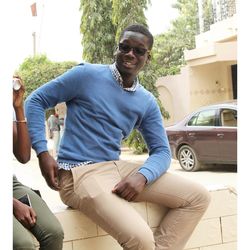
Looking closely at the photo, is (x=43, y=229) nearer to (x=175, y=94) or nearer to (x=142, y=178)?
(x=142, y=178)

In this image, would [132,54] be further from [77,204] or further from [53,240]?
[53,240]

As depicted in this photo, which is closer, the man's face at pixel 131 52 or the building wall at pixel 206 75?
the man's face at pixel 131 52

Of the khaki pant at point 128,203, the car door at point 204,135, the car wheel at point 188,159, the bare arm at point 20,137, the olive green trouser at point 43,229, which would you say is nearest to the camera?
the olive green trouser at point 43,229

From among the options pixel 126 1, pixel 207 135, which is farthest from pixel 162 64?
pixel 207 135

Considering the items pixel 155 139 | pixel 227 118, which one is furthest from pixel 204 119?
pixel 155 139

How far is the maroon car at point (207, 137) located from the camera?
7898mm

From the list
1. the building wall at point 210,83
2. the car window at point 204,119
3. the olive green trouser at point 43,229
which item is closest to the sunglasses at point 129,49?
the olive green trouser at point 43,229

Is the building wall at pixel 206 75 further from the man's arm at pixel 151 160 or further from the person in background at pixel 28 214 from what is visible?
the person in background at pixel 28 214

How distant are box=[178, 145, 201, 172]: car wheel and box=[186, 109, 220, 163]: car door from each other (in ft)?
0.56

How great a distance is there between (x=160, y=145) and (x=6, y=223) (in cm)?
147

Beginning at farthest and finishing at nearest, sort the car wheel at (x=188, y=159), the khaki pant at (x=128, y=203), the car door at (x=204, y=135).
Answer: the car wheel at (x=188, y=159) → the car door at (x=204, y=135) → the khaki pant at (x=128, y=203)

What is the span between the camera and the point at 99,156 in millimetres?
2174

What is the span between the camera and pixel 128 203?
203cm

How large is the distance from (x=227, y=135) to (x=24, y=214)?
648 cm
